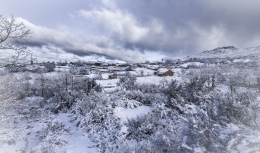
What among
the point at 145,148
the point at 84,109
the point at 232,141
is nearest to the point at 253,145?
the point at 232,141

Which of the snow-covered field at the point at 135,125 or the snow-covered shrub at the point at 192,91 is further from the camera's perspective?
the snow-covered shrub at the point at 192,91

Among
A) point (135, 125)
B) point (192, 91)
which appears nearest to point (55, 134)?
point (135, 125)

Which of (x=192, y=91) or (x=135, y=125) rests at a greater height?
(x=192, y=91)

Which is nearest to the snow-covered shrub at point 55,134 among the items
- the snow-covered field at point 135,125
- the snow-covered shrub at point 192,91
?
the snow-covered field at point 135,125

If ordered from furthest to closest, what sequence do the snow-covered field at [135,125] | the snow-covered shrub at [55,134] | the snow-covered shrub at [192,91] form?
1. the snow-covered shrub at [192,91]
2. the snow-covered shrub at [55,134]
3. the snow-covered field at [135,125]

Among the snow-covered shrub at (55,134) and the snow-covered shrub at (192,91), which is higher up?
the snow-covered shrub at (192,91)

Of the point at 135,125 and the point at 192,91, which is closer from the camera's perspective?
the point at 135,125

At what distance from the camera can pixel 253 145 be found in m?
6.03

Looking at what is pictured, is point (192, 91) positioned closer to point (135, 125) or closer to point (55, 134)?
point (135, 125)

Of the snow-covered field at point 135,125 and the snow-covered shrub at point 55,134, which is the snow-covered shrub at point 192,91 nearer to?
the snow-covered field at point 135,125

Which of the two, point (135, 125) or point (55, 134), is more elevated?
point (135, 125)

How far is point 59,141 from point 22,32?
7236 millimetres

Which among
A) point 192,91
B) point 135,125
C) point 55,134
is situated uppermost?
point 192,91

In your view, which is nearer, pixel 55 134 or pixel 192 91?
pixel 55 134
